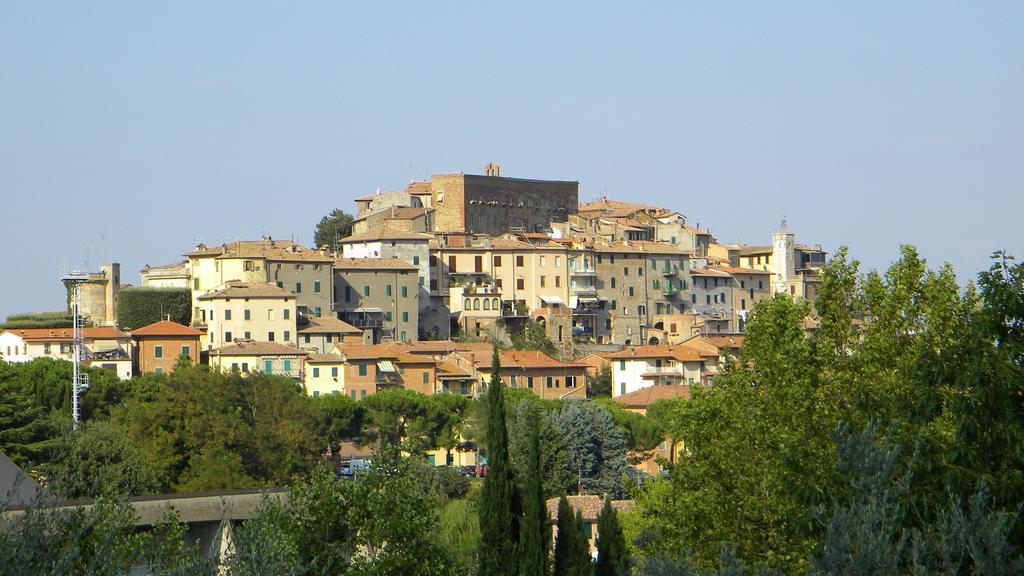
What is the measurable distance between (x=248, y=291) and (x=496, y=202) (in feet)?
90.3

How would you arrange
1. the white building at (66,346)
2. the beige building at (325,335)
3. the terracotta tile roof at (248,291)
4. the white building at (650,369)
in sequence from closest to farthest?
the white building at (66,346)
the terracotta tile roof at (248,291)
the beige building at (325,335)
the white building at (650,369)

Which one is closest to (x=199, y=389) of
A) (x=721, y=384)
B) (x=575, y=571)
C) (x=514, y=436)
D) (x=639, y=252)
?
→ (x=514, y=436)

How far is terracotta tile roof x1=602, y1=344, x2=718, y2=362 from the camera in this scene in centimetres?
8469

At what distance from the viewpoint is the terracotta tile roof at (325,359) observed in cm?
7675

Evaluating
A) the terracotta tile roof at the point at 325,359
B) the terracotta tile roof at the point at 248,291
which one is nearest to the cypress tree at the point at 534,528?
the terracotta tile roof at the point at 325,359

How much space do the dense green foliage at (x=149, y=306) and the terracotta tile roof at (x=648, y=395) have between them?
21163 millimetres

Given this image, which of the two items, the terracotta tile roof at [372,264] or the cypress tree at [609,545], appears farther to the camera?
the terracotta tile roof at [372,264]

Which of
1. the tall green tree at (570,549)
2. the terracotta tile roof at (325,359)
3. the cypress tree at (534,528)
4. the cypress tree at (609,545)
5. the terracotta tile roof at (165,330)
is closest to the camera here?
the cypress tree at (534,528)

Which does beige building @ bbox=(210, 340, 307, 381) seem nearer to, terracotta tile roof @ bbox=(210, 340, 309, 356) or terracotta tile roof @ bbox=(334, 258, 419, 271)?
terracotta tile roof @ bbox=(210, 340, 309, 356)

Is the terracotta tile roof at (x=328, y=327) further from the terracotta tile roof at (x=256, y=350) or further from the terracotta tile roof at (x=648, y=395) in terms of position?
the terracotta tile roof at (x=648, y=395)

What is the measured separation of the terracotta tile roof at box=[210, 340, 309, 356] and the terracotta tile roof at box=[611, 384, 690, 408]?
15.0 m

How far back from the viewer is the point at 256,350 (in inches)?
3034

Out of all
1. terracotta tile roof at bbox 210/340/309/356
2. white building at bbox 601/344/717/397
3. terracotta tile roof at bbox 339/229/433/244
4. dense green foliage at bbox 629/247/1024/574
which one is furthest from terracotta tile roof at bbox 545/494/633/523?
terracotta tile roof at bbox 339/229/433/244

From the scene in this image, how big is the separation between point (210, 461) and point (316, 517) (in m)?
29.3
